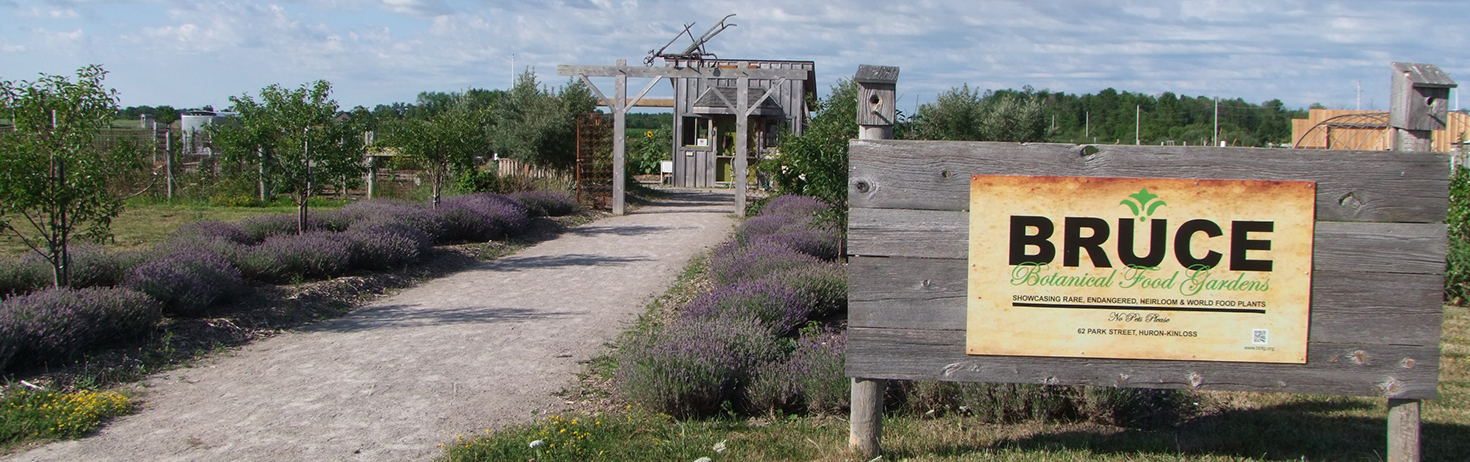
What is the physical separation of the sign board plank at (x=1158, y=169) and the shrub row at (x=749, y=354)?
1617 mm

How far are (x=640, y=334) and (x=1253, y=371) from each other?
4147mm

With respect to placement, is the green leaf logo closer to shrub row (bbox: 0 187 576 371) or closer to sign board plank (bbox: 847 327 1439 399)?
sign board plank (bbox: 847 327 1439 399)

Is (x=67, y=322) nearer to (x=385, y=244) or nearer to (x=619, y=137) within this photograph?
(x=385, y=244)

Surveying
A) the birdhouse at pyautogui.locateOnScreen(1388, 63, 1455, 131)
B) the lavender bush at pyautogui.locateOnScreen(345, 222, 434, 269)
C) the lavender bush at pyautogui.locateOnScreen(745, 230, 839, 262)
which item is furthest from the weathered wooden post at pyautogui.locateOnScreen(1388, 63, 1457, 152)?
the lavender bush at pyautogui.locateOnScreen(345, 222, 434, 269)

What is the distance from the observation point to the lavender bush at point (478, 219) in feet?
43.7

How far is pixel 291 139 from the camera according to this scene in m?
11.1

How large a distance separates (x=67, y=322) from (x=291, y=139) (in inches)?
197

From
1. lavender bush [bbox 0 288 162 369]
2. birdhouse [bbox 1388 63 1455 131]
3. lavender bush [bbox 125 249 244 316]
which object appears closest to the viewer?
birdhouse [bbox 1388 63 1455 131]

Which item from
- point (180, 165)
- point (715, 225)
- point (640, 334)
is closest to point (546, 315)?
point (640, 334)

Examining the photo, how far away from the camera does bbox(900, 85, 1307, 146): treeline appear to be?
22031 mm

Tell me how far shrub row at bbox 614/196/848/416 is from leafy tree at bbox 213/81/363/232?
17.5 ft

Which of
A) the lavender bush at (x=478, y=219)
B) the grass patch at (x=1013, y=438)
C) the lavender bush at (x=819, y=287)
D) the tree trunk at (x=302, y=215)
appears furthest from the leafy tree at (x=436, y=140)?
the grass patch at (x=1013, y=438)

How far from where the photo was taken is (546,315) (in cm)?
855

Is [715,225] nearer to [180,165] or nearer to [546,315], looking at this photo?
[546,315]
